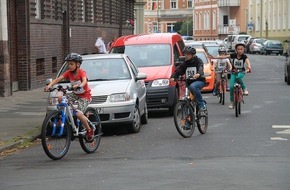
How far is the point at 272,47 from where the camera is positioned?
220ft

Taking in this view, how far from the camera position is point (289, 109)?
18297mm

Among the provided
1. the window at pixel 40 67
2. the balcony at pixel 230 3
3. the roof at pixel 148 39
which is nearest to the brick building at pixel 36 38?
the window at pixel 40 67

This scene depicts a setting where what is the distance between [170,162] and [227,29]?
87.3m

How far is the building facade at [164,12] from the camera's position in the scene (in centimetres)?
11662

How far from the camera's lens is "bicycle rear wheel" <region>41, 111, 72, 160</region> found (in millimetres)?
10891

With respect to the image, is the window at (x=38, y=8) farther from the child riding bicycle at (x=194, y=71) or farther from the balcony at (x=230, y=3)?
the balcony at (x=230, y=3)

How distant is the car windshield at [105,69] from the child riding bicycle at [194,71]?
5.09 feet

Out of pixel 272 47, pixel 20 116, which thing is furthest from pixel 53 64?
pixel 272 47

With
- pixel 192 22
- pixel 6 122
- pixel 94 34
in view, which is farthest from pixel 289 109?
pixel 192 22

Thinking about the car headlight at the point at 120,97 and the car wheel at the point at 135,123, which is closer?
the car headlight at the point at 120,97

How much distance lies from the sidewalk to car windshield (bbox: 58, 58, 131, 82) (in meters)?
1.44

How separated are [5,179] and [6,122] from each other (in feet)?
21.7

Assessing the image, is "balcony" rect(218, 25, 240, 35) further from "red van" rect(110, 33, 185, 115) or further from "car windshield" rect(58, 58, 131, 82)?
"car windshield" rect(58, 58, 131, 82)

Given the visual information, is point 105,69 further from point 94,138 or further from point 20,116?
point 94,138
